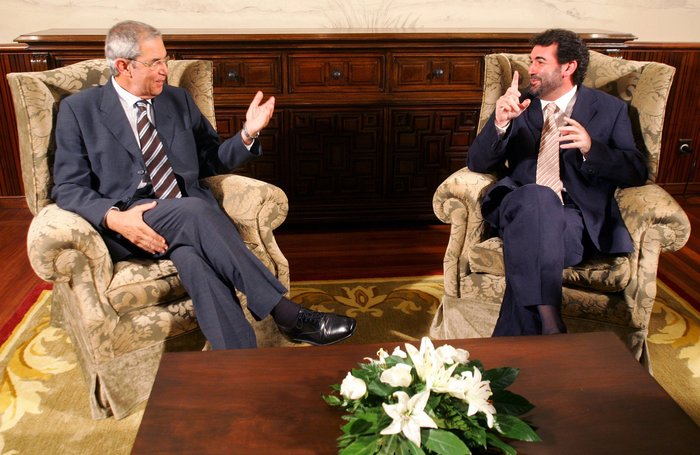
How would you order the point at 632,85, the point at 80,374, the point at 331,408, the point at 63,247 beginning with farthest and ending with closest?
the point at 632,85
the point at 80,374
the point at 63,247
the point at 331,408

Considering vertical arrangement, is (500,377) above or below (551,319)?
above

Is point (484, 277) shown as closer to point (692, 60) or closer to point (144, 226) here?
point (144, 226)

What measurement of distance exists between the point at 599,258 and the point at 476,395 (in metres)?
1.25

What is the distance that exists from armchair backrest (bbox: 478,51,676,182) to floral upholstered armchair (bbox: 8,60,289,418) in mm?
1018

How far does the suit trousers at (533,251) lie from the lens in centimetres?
219

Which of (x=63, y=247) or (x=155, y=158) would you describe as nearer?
(x=63, y=247)

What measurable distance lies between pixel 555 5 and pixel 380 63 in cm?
115

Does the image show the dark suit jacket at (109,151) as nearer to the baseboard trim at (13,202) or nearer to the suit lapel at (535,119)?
the suit lapel at (535,119)

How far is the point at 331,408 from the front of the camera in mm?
1477

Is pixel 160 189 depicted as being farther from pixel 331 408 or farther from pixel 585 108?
pixel 585 108

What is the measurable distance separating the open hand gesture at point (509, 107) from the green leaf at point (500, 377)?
1.14m

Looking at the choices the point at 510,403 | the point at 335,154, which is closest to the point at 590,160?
the point at 510,403

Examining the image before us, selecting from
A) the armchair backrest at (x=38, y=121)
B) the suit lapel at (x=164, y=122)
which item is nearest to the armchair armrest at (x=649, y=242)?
the suit lapel at (x=164, y=122)

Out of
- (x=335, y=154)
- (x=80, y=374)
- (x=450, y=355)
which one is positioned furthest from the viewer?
(x=335, y=154)
